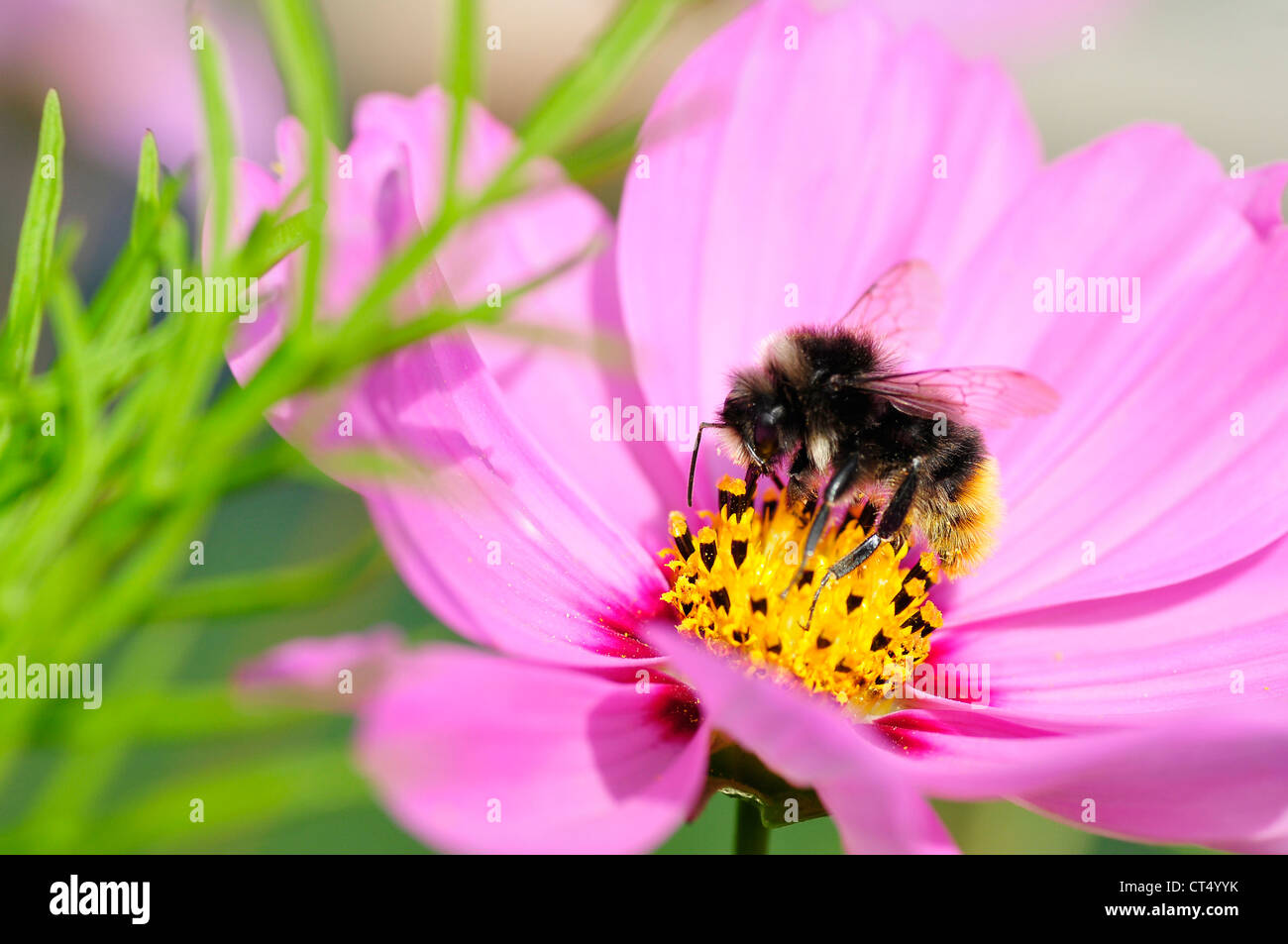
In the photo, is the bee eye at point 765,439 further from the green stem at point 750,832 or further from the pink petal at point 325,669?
the pink petal at point 325,669

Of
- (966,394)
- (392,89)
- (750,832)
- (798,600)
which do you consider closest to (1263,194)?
(966,394)

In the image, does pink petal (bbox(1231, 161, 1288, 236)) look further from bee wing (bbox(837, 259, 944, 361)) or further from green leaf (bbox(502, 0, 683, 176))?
green leaf (bbox(502, 0, 683, 176))

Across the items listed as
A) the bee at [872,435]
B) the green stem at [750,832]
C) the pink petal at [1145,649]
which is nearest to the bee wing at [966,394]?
the bee at [872,435]

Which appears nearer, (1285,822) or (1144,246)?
(1285,822)

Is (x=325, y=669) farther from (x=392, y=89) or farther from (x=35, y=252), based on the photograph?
(x=392, y=89)
